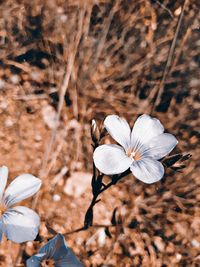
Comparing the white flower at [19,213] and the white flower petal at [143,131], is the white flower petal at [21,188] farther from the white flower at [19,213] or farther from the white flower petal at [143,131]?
the white flower petal at [143,131]

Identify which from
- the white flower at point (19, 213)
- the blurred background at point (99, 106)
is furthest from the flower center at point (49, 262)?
the blurred background at point (99, 106)

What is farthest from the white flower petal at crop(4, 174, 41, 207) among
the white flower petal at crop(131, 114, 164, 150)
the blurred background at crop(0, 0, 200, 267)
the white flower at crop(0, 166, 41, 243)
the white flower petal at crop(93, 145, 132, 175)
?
the blurred background at crop(0, 0, 200, 267)

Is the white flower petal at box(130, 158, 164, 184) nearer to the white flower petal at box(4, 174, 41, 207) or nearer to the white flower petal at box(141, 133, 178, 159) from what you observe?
the white flower petal at box(141, 133, 178, 159)

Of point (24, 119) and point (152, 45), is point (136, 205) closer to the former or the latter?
point (24, 119)

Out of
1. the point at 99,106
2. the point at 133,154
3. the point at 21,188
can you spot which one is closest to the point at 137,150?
the point at 133,154

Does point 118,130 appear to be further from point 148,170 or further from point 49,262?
point 49,262

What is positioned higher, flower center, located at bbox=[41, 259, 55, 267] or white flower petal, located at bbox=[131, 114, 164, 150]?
white flower petal, located at bbox=[131, 114, 164, 150]

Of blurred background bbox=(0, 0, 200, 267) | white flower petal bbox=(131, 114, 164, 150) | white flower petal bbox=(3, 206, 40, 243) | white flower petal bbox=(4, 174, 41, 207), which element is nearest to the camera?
white flower petal bbox=(3, 206, 40, 243)
